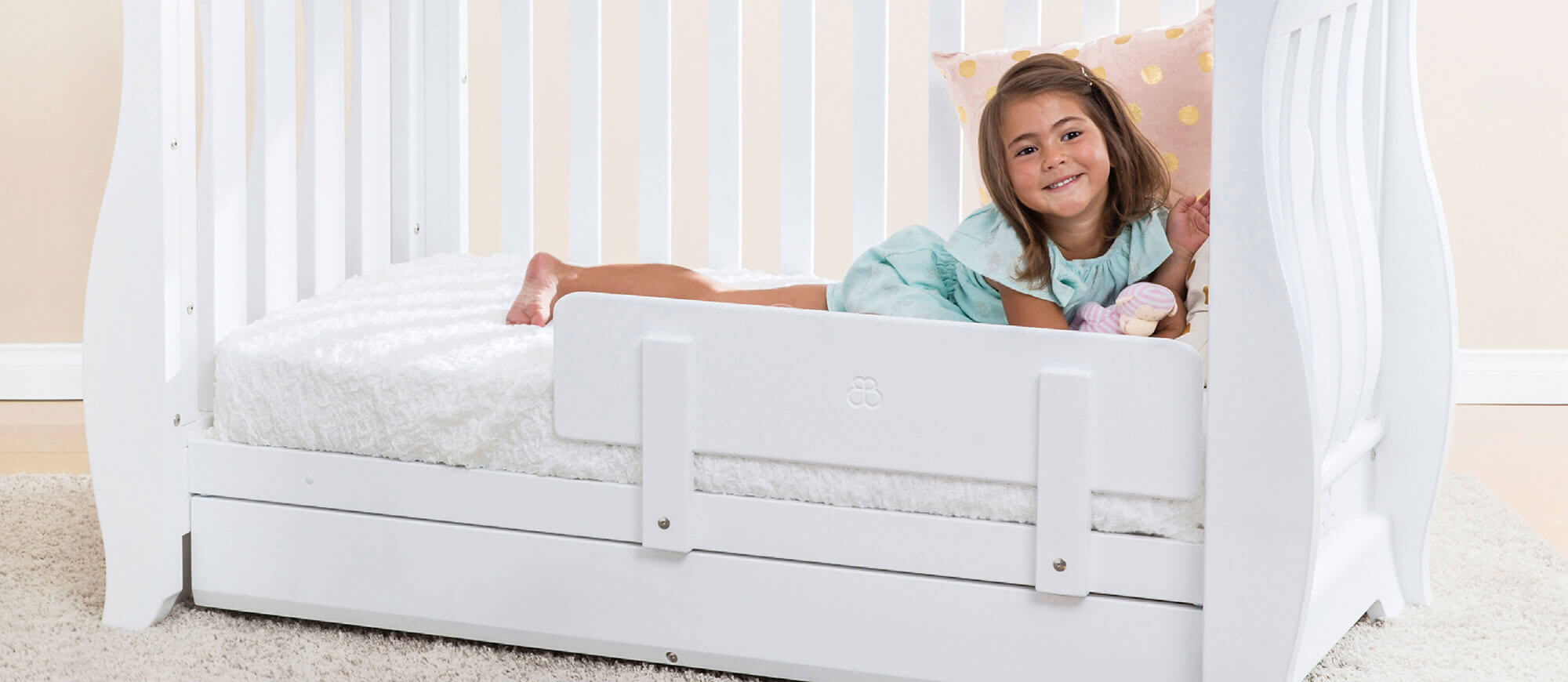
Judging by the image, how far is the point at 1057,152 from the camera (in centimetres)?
134

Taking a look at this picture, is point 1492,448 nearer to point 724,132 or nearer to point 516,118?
point 724,132

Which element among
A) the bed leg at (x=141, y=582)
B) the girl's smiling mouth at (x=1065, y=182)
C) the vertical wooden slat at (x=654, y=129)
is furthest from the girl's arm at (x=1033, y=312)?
the bed leg at (x=141, y=582)

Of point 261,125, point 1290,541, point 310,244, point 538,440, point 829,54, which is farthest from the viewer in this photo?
point 829,54

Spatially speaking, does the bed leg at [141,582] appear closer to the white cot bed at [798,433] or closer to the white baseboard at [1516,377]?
the white cot bed at [798,433]

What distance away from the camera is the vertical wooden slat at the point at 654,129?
5.98 feet

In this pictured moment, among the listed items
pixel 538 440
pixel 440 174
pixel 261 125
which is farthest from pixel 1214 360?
pixel 440 174

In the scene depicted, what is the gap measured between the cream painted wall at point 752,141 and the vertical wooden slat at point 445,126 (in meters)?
0.44

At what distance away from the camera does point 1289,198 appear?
3.74 ft

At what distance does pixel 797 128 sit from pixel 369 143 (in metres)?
0.58

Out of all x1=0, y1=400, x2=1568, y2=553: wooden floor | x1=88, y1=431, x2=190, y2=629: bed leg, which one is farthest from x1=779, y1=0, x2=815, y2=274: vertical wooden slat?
x1=0, y1=400, x2=1568, y2=553: wooden floor

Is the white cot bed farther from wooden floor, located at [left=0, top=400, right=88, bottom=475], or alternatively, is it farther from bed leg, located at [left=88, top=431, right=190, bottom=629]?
wooden floor, located at [left=0, top=400, right=88, bottom=475]

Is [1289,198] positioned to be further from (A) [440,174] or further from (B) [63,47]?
(B) [63,47]

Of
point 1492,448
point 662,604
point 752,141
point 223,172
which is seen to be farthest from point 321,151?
point 1492,448

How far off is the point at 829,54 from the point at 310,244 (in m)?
1.00
